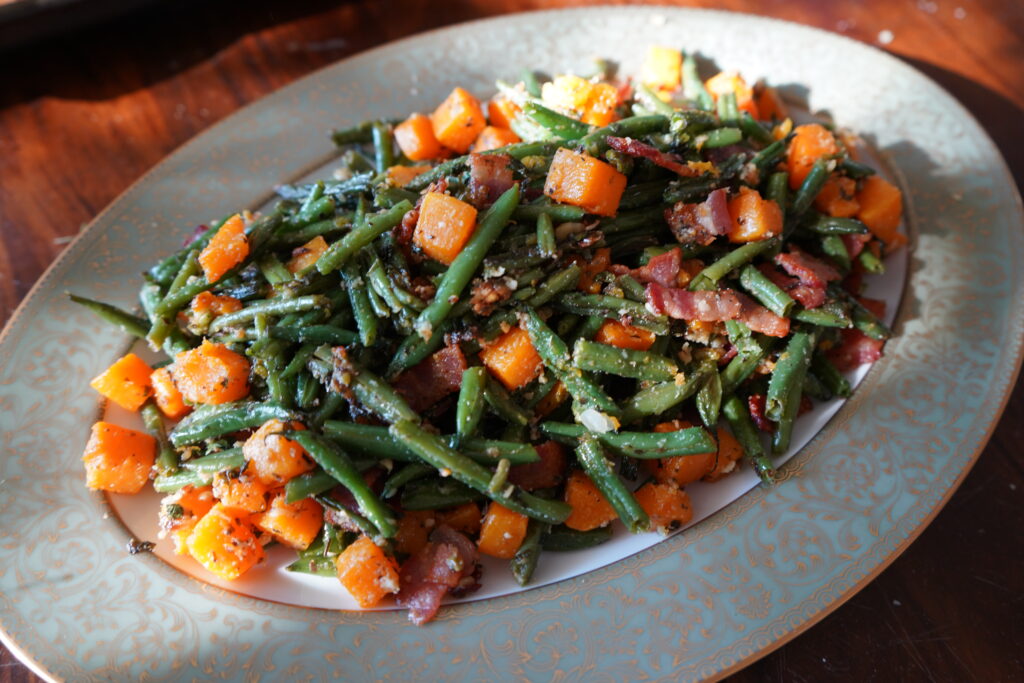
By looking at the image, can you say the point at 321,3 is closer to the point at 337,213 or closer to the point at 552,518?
the point at 337,213

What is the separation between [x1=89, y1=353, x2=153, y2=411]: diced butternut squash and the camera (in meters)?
3.70

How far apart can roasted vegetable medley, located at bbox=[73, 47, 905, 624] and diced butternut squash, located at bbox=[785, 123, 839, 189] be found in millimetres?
34

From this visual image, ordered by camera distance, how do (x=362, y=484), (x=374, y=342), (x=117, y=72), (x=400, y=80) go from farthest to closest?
(x=117, y=72) → (x=400, y=80) → (x=374, y=342) → (x=362, y=484)

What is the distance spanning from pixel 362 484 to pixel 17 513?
1658 millimetres

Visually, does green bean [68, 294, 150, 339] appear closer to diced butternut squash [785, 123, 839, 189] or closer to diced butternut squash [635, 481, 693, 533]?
diced butternut squash [635, 481, 693, 533]

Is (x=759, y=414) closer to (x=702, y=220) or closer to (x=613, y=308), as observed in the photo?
(x=613, y=308)

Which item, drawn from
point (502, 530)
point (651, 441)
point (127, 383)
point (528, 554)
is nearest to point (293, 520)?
point (502, 530)

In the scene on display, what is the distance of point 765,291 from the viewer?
3492mm

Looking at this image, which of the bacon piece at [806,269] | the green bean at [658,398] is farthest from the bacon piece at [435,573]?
the bacon piece at [806,269]

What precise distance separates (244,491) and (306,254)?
1.16 meters

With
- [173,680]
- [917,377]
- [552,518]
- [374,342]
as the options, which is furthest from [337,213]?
[917,377]

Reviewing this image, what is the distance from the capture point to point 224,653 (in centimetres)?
296

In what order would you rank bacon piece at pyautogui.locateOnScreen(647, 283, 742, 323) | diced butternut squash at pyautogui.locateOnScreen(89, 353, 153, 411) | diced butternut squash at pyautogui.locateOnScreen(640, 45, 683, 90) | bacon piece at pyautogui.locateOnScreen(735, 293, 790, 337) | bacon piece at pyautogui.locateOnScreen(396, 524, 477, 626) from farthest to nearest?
diced butternut squash at pyautogui.locateOnScreen(640, 45, 683, 90), diced butternut squash at pyautogui.locateOnScreen(89, 353, 153, 411), bacon piece at pyautogui.locateOnScreen(735, 293, 790, 337), bacon piece at pyautogui.locateOnScreen(647, 283, 742, 323), bacon piece at pyautogui.locateOnScreen(396, 524, 477, 626)

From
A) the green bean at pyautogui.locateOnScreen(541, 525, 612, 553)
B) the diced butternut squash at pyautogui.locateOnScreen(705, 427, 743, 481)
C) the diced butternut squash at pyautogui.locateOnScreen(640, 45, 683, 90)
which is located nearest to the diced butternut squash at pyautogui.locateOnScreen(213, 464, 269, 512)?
the green bean at pyautogui.locateOnScreen(541, 525, 612, 553)
